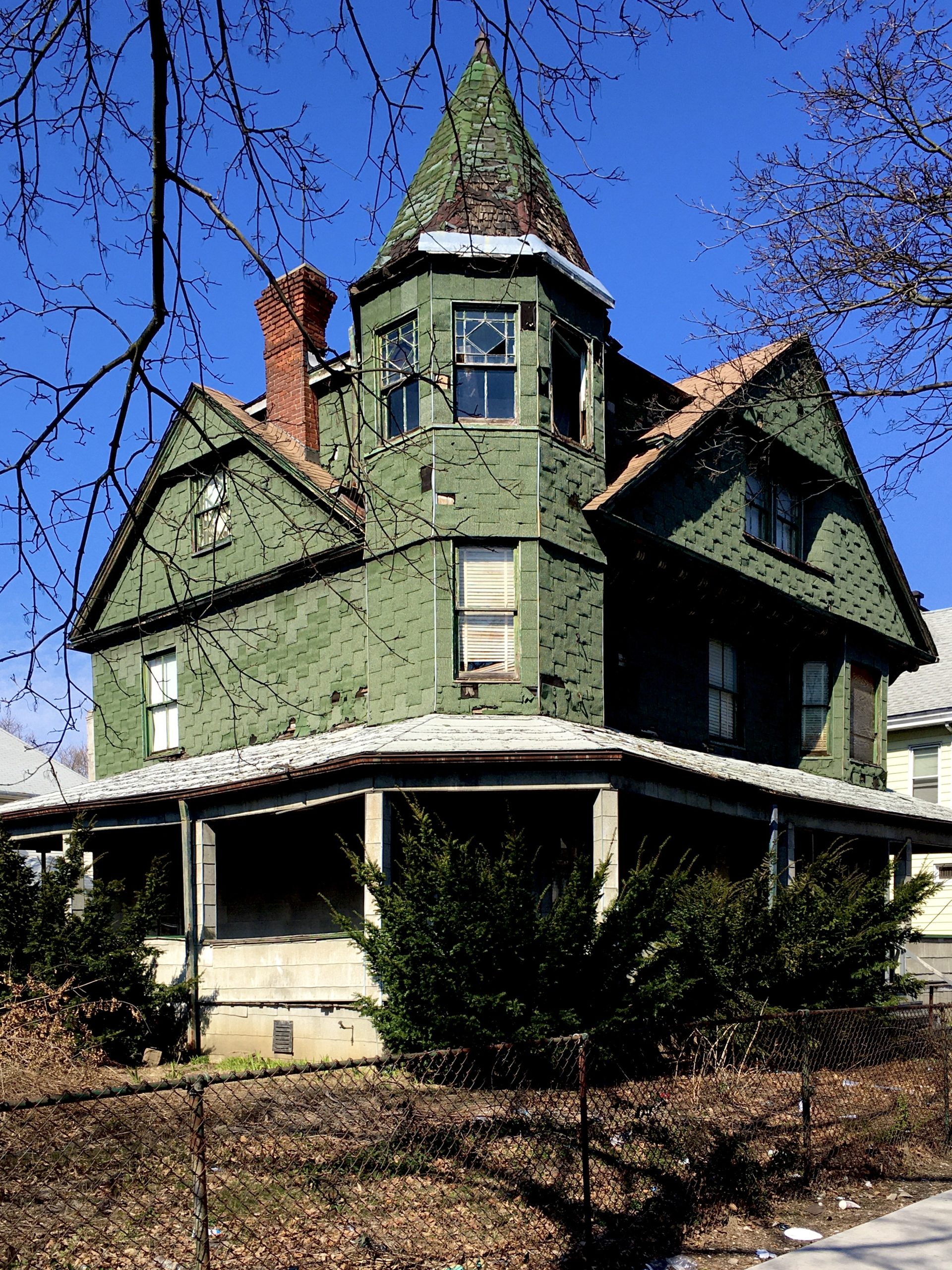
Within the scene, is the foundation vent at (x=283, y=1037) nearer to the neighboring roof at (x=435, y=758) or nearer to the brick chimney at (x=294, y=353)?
the neighboring roof at (x=435, y=758)

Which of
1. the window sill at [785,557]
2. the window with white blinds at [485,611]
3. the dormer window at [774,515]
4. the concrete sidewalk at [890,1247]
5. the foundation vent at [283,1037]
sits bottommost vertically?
the foundation vent at [283,1037]

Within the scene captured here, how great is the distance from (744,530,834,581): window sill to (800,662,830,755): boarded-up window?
5.29 feet

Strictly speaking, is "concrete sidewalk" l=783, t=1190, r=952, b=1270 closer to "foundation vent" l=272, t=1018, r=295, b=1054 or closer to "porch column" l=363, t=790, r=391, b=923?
"porch column" l=363, t=790, r=391, b=923

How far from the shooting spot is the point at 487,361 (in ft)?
50.5

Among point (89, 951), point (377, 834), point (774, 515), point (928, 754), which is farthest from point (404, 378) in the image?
point (928, 754)

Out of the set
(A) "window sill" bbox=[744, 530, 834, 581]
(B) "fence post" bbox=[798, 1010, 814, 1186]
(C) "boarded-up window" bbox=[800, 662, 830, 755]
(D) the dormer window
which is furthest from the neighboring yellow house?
(B) "fence post" bbox=[798, 1010, 814, 1186]

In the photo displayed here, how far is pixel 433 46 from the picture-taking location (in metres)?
5.56

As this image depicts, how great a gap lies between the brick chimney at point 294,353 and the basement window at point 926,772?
17.1m

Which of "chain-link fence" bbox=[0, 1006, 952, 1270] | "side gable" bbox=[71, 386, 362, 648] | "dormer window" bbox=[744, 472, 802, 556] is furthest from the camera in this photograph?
"dormer window" bbox=[744, 472, 802, 556]

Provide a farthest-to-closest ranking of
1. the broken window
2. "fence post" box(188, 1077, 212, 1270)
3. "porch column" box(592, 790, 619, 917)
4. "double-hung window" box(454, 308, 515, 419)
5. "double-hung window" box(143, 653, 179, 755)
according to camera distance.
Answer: "double-hung window" box(143, 653, 179, 755), the broken window, "double-hung window" box(454, 308, 515, 419), "porch column" box(592, 790, 619, 917), "fence post" box(188, 1077, 212, 1270)

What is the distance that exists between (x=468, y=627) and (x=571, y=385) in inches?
151

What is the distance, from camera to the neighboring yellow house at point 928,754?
27297mm

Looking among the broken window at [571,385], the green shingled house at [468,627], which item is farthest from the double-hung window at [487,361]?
the broken window at [571,385]

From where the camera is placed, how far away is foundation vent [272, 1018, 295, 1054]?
537 inches
